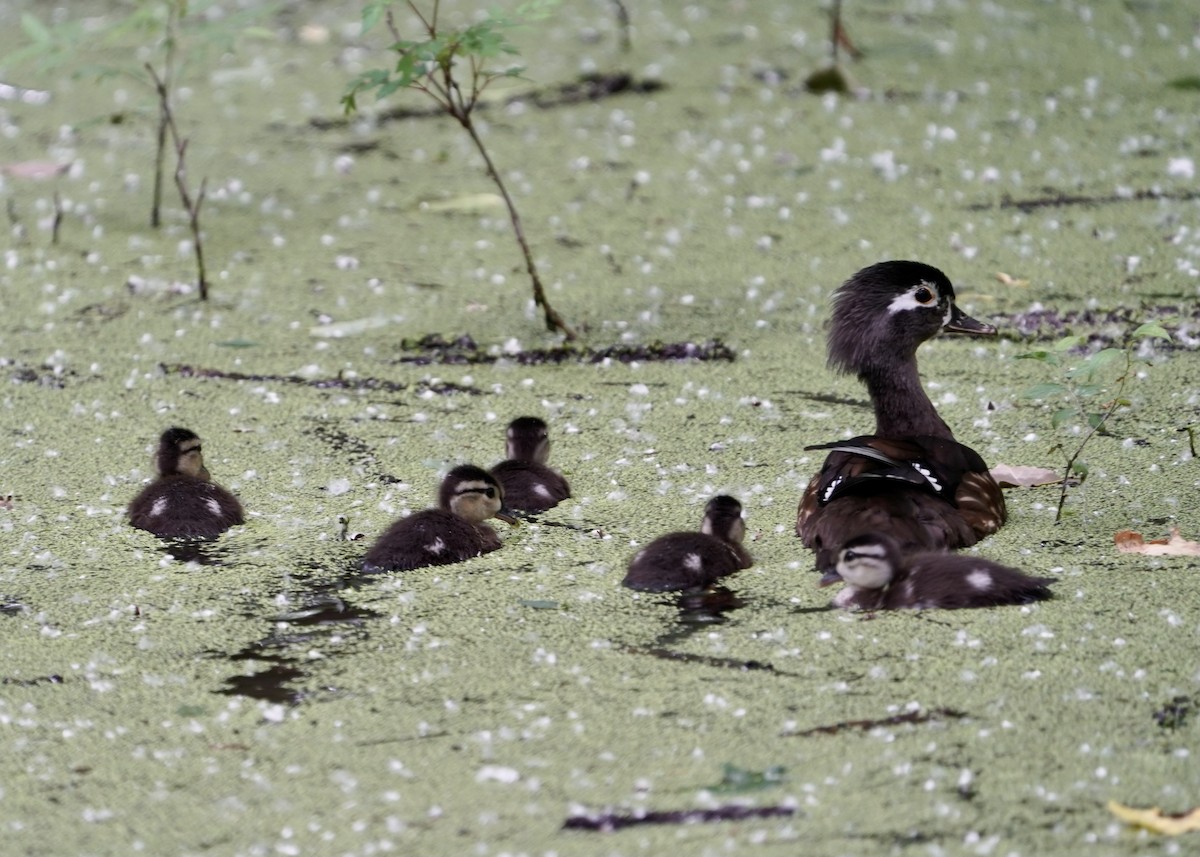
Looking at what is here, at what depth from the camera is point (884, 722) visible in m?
3.68

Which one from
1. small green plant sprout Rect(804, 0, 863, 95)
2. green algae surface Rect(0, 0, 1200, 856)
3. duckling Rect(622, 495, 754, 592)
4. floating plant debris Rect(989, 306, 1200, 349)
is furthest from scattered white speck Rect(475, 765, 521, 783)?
small green plant sprout Rect(804, 0, 863, 95)

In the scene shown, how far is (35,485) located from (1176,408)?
3697mm

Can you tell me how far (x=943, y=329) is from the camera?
532 centimetres

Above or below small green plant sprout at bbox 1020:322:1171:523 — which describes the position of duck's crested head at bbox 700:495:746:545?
below

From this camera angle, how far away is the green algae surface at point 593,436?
11.5 ft

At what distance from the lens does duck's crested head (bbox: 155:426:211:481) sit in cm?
537

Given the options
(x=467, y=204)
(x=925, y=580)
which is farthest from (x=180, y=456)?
(x=467, y=204)

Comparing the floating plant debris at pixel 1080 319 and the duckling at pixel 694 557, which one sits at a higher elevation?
the floating plant debris at pixel 1080 319

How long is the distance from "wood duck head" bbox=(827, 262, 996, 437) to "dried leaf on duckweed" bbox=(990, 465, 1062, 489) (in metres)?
0.32

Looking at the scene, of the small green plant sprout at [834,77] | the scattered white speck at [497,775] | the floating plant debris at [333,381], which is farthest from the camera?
the small green plant sprout at [834,77]

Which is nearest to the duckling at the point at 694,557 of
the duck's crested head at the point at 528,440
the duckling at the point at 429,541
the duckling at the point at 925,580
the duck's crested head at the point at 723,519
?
the duck's crested head at the point at 723,519

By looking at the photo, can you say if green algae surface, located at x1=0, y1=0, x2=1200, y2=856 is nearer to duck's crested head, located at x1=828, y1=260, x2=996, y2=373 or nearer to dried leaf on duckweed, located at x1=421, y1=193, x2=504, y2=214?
dried leaf on duckweed, located at x1=421, y1=193, x2=504, y2=214

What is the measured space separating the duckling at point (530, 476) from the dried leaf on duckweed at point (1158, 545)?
1625 mm

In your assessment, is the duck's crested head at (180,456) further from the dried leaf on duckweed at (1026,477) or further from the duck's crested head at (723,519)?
the dried leaf on duckweed at (1026,477)
